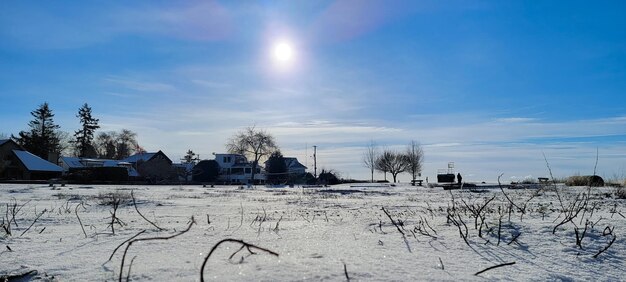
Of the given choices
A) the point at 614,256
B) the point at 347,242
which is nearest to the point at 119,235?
the point at 347,242

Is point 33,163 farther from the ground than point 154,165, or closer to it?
closer to it

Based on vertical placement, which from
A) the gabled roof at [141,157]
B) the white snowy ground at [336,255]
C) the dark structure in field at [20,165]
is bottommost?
the white snowy ground at [336,255]

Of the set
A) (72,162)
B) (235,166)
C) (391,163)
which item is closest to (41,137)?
(72,162)

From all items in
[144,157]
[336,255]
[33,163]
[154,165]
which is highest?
[144,157]

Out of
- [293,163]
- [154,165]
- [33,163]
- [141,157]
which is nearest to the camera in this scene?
[33,163]

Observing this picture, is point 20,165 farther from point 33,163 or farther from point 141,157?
point 141,157

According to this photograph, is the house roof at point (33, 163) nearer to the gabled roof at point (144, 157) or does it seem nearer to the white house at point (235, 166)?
the gabled roof at point (144, 157)

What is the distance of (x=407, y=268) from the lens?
8.87ft

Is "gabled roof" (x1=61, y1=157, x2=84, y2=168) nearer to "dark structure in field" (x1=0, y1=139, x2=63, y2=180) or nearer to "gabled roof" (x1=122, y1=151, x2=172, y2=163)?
"gabled roof" (x1=122, y1=151, x2=172, y2=163)

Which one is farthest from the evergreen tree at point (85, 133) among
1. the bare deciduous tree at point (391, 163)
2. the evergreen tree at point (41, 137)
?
the bare deciduous tree at point (391, 163)

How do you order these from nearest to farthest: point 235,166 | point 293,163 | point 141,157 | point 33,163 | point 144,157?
point 33,163 → point 144,157 → point 141,157 → point 235,166 → point 293,163

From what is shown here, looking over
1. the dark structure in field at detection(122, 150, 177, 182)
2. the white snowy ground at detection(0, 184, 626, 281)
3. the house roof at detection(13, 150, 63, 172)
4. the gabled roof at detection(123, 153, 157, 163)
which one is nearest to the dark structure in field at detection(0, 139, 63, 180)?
the house roof at detection(13, 150, 63, 172)

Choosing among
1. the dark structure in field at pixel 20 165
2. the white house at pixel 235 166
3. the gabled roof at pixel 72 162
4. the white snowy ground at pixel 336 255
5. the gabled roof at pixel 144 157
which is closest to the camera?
the white snowy ground at pixel 336 255

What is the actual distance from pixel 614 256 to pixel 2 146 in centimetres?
7004
